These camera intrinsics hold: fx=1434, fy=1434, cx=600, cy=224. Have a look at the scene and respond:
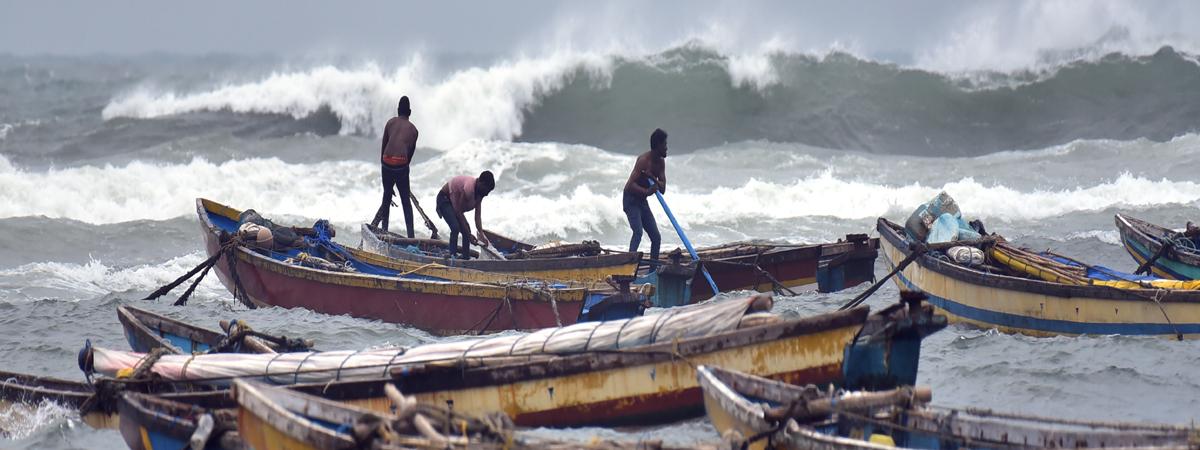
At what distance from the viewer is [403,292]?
13703mm

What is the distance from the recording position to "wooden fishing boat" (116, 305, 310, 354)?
10.3 metres

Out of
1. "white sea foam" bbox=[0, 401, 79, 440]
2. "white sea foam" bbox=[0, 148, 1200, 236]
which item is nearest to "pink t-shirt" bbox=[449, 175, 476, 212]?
"white sea foam" bbox=[0, 401, 79, 440]

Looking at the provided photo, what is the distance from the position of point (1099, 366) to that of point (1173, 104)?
27427 mm

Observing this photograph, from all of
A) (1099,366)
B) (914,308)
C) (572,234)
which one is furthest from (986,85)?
(914,308)

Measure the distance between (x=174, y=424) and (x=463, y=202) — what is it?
6.65m

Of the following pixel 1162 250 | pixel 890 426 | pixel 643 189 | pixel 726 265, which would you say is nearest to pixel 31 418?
pixel 890 426

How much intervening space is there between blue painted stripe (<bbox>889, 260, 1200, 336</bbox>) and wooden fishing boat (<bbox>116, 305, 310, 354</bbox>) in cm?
624

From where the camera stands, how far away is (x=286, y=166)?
1206 inches

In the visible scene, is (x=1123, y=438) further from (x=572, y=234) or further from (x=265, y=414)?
(x=572, y=234)

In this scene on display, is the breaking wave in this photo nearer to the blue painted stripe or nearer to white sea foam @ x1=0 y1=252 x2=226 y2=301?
white sea foam @ x1=0 y1=252 x2=226 y2=301

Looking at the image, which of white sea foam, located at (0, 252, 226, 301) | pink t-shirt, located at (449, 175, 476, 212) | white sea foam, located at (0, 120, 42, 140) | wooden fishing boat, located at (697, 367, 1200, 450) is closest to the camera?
wooden fishing boat, located at (697, 367, 1200, 450)

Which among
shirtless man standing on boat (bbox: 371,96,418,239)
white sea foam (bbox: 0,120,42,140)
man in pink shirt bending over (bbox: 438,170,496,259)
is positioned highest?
white sea foam (bbox: 0,120,42,140)

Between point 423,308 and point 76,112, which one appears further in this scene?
point 76,112

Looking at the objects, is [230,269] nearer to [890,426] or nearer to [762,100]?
[890,426]
